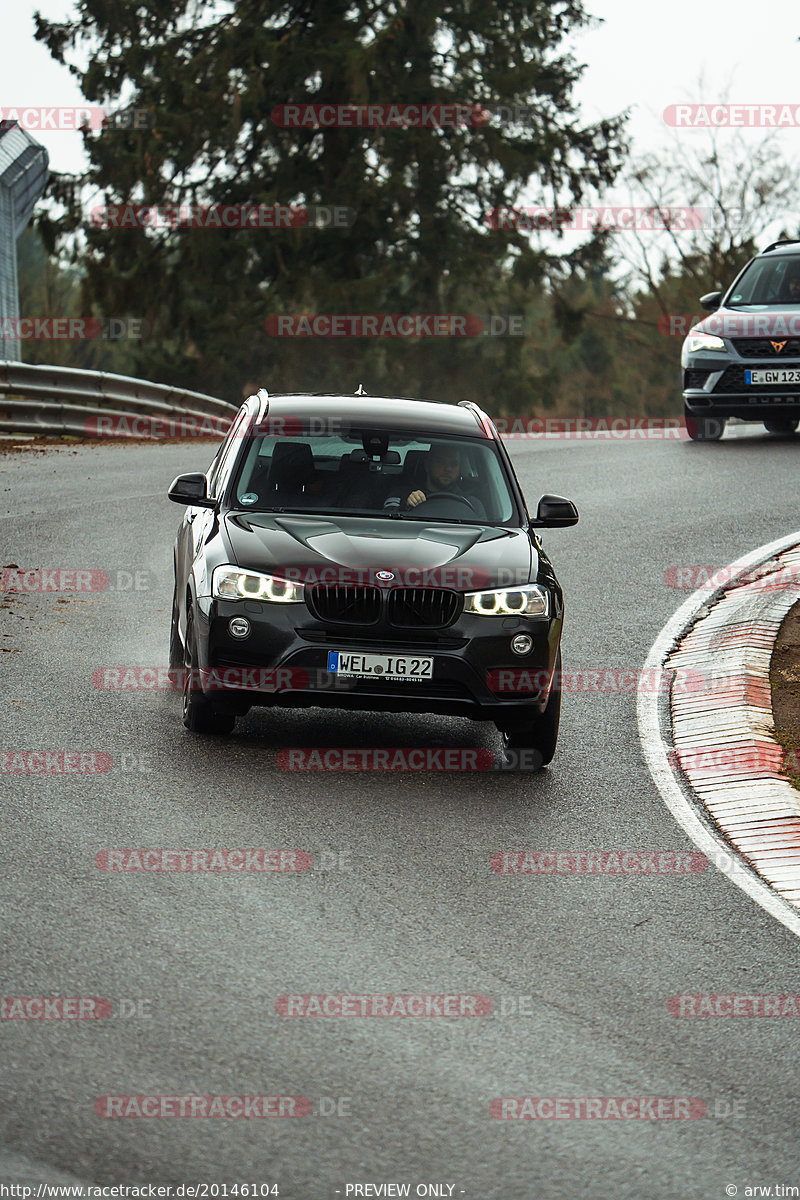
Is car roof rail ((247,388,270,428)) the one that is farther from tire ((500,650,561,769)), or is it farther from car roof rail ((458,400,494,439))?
tire ((500,650,561,769))

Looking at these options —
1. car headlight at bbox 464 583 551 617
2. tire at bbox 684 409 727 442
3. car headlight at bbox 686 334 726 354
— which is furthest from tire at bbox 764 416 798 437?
car headlight at bbox 464 583 551 617

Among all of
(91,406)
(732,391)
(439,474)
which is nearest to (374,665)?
(439,474)

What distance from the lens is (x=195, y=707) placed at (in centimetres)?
837

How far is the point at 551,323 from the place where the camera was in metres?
46.0

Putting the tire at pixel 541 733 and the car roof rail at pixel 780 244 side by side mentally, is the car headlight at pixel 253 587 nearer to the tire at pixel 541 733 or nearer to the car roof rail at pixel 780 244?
the tire at pixel 541 733

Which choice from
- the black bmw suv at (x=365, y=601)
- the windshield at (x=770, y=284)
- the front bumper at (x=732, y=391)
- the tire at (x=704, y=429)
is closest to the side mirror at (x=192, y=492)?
the black bmw suv at (x=365, y=601)

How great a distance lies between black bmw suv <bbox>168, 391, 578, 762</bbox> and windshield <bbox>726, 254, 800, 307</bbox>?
13193 millimetres

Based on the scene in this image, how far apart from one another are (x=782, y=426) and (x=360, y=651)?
16687 millimetres

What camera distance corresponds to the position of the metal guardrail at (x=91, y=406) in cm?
2331

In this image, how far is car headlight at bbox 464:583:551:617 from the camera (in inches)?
320

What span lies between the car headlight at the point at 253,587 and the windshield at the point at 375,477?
2.71 ft

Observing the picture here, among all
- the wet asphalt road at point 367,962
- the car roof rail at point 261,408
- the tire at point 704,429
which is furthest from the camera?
the tire at point 704,429

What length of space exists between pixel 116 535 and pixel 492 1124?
11.1 meters

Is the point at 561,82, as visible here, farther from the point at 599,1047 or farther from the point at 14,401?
the point at 599,1047
